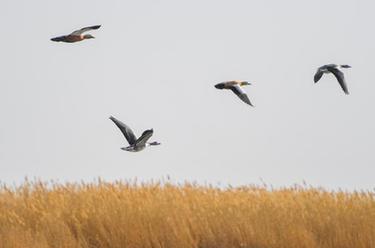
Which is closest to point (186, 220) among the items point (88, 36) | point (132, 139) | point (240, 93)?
point (132, 139)

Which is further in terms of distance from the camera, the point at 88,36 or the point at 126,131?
the point at 88,36

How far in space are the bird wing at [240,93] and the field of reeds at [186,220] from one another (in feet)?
4.32

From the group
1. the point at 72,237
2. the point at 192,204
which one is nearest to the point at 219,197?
the point at 192,204

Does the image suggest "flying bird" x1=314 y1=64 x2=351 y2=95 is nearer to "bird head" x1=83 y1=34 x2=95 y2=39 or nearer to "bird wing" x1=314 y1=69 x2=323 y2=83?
"bird wing" x1=314 y1=69 x2=323 y2=83

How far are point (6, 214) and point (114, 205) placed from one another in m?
1.53

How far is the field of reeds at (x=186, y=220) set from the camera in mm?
9227

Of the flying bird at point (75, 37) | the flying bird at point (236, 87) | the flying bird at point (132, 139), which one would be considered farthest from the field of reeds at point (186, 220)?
the flying bird at point (75, 37)

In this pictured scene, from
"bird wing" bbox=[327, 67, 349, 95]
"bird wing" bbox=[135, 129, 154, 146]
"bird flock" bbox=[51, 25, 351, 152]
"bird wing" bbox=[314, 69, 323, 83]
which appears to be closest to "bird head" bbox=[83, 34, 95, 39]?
"bird flock" bbox=[51, 25, 351, 152]

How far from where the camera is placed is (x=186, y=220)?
956cm

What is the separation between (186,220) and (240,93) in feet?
5.61

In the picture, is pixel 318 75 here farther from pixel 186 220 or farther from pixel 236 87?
pixel 186 220

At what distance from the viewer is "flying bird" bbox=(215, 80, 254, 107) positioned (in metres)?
9.88

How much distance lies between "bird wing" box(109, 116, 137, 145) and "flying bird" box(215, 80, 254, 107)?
125 centimetres

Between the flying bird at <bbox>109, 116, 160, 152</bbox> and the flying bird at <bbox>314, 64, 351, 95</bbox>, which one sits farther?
the flying bird at <bbox>314, 64, 351, 95</bbox>
